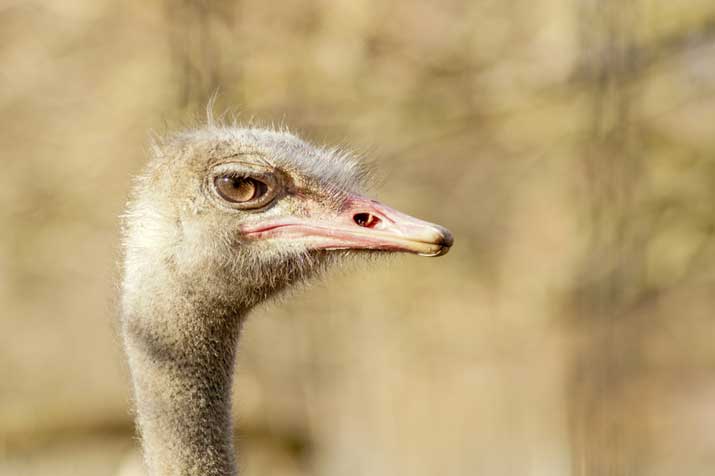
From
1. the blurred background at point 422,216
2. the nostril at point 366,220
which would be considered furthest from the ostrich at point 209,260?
the blurred background at point 422,216

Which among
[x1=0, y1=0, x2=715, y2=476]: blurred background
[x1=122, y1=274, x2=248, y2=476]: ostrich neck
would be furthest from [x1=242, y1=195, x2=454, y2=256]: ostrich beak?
[x1=0, y1=0, x2=715, y2=476]: blurred background

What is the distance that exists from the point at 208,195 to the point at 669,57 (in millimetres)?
5014

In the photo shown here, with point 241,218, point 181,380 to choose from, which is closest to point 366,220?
point 241,218

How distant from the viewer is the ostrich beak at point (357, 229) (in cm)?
255

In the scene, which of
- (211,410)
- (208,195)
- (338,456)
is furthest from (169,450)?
(338,456)

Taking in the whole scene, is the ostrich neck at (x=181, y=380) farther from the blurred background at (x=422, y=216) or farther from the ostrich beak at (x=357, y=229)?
the blurred background at (x=422, y=216)

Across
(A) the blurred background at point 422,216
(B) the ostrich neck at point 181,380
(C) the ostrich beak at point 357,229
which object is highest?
(A) the blurred background at point 422,216

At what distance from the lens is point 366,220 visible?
268 centimetres

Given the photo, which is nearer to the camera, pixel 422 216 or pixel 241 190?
pixel 241 190

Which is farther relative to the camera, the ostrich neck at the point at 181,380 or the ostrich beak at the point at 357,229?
the ostrich neck at the point at 181,380

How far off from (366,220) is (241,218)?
0.26m

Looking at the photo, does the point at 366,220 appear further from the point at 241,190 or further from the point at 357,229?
the point at 241,190

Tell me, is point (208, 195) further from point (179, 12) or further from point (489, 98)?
point (489, 98)

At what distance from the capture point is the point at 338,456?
688 centimetres
